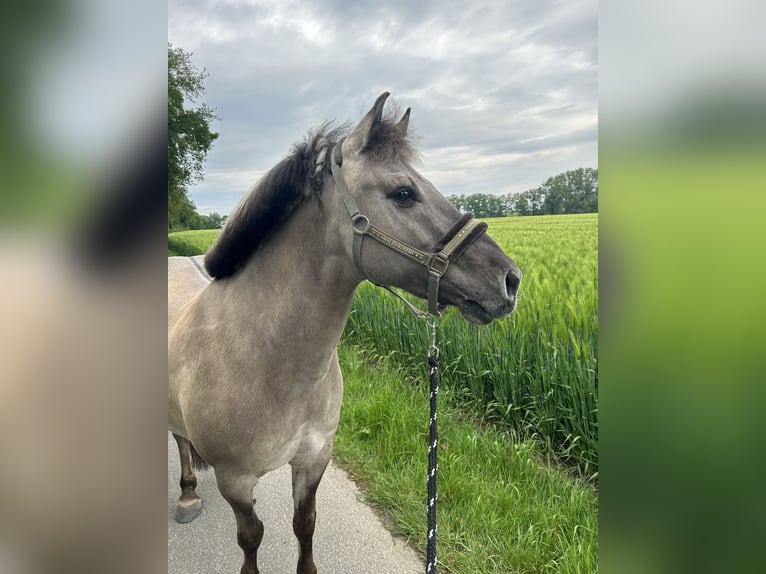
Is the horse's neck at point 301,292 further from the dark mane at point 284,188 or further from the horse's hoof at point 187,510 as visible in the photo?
the horse's hoof at point 187,510

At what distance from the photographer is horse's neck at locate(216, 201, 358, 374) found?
5.99ft

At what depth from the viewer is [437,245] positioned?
65.1 inches

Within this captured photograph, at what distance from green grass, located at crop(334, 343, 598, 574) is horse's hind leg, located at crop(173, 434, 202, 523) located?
44.0 inches

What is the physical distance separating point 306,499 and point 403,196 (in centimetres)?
174

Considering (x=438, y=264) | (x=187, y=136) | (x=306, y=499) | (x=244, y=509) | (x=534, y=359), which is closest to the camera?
(x=438, y=264)

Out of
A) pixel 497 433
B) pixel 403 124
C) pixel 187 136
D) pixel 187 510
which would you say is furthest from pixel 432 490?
pixel 187 136

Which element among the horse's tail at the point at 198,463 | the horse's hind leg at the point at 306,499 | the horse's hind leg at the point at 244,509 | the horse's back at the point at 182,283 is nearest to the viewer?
the horse's hind leg at the point at 244,509

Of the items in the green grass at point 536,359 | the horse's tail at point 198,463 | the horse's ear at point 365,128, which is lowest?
the horse's tail at point 198,463

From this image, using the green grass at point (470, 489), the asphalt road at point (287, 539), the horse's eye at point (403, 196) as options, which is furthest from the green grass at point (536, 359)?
the horse's eye at point (403, 196)

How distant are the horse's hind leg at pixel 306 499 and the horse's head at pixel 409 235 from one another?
3.86 ft

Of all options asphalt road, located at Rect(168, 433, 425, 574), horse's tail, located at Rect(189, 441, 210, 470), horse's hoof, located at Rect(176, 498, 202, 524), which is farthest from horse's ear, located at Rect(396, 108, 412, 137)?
horse's hoof, located at Rect(176, 498, 202, 524)

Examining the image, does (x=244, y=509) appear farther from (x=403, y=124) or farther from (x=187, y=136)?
(x=187, y=136)

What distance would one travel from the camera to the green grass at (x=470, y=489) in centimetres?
247
